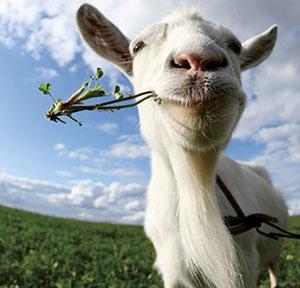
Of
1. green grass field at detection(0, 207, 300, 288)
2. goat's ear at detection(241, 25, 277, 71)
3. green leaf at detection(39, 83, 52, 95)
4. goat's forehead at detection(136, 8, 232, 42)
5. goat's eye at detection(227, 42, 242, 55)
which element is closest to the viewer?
green leaf at detection(39, 83, 52, 95)

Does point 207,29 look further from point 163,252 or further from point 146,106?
point 163,252

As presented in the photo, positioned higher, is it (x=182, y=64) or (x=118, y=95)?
(x=182, y=64)

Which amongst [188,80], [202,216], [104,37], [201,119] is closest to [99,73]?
[188,80]

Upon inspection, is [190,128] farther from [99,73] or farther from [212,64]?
[99,73]

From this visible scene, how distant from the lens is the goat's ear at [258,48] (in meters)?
4.34

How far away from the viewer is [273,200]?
20.3ft

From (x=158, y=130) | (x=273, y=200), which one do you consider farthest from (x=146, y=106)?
(x=273, y=200)

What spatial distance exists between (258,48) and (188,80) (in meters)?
2.23

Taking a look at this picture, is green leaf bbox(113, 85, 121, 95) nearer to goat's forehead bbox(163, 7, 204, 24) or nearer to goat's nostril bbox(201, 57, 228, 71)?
goat's nostril bbox(201, 57, 228, 71)

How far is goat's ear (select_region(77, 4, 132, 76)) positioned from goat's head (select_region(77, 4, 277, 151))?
2 centimetres

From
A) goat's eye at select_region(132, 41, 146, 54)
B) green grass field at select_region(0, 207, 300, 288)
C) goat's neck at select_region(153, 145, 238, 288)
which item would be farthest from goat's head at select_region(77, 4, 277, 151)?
green grass field at select_region(0, 207, 300, 288)

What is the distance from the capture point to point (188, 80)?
8.10ft

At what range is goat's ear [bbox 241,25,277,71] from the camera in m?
4.34

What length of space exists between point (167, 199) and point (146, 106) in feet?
3.45
